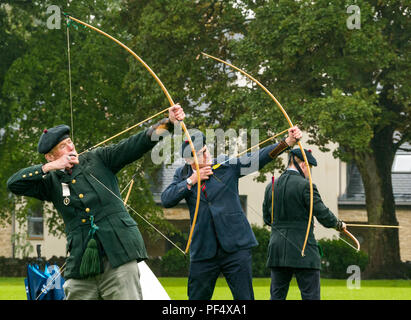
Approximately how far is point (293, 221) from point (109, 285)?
2.70 metres

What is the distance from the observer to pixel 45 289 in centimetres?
697

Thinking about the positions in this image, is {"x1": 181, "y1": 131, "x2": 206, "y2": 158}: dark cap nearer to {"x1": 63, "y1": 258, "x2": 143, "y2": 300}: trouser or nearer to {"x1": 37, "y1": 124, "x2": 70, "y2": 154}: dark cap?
{"x1": 37, "y1": 124, "x2": 70, "y2": 154}: dark cap

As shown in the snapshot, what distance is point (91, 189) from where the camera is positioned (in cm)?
579

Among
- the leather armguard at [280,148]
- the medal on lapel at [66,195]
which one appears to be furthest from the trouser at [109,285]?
the leather armguard at [280,148]

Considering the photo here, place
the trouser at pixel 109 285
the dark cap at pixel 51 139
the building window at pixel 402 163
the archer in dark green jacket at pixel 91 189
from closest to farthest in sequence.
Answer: the trouser at pixel 109 285, the archer in dark green jacket at pixel 91 189, the dark cap at pixel 51 139, the building window at pixel 402 163

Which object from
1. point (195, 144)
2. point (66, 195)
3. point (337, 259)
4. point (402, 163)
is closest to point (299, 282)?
point (195, 144)

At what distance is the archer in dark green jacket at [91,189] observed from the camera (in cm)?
562

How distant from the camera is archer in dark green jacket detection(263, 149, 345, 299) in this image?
7.53 meters

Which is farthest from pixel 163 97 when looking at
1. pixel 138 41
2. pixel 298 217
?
pixel 298 217

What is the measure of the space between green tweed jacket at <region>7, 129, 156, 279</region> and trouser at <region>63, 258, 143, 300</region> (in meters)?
0.06

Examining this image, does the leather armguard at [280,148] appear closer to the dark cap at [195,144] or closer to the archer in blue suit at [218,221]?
the archer in blue suit at [218,221]

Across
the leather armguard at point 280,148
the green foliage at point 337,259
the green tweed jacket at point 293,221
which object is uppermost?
the leather armguard at point 280,148

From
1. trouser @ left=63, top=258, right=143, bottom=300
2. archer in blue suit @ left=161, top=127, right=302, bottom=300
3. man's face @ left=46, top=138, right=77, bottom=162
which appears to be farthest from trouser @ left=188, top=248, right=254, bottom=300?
man's face @ left=46, top=138, right=77, bottom=162

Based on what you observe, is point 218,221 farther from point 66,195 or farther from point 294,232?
point 66,195
